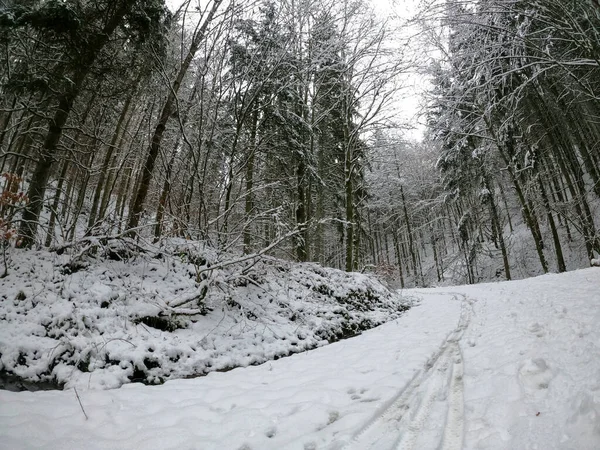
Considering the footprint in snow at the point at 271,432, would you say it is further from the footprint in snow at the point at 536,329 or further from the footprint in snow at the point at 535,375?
the footprint in snow at the point at 536,329

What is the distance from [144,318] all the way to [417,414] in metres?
4.21

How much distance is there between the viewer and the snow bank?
3.67 m

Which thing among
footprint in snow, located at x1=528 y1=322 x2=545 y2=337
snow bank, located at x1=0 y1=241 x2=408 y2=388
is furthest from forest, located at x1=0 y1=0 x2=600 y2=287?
footprint in snow, located at x1=528 y1=322 x2=545 y2=337

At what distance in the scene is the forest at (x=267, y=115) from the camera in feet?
17.9

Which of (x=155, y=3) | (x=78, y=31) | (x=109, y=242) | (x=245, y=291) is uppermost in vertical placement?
(x=155, y=3)

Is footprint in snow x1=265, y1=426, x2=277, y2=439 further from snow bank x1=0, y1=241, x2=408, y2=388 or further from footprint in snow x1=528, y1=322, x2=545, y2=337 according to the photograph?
footprint in snow x1=528, y1=322, x2=545, y2=337

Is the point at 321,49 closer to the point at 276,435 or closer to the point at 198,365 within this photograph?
the point at 198,365

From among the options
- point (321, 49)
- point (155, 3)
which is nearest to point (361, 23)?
point (321, 49)

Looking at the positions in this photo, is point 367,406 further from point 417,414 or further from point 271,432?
point 271,432

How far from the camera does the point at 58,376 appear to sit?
3395mm

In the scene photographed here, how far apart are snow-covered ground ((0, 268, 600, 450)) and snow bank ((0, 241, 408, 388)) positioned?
1.98 ft

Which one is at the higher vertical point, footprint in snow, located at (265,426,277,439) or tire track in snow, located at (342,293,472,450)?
tire track in snow, located at (342,293,472,450)

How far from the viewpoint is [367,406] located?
8.36 ft

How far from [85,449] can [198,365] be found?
7.09 ft
